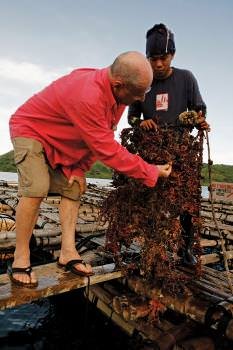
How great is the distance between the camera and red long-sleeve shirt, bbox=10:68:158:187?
3305 millimetres

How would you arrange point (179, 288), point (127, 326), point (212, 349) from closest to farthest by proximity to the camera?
point (212, 349) < point (179, 288) < point (127, 326)

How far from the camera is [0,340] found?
5.11 meters

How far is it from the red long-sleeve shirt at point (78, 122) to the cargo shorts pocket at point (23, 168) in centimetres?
21

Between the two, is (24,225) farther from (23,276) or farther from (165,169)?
(165,169)

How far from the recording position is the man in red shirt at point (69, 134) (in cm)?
330

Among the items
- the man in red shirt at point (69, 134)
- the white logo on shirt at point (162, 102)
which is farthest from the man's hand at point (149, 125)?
the white logo on shirt at point (162, 102)

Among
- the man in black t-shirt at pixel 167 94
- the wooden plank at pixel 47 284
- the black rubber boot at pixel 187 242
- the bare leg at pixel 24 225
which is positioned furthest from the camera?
the black rubber boot at pixel 187 242

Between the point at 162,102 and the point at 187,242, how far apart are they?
2113 mm

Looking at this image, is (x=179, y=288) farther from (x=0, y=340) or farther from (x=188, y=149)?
(x=0, y=340)

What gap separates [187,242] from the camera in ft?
15.9

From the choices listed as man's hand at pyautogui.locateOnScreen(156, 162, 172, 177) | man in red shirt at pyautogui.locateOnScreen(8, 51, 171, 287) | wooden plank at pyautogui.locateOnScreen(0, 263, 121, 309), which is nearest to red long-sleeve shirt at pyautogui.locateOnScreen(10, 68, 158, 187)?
man in red shirt at pyautogui.locateOnScreen(8, 51, 171, 287)

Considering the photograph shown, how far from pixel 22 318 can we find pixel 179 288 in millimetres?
3176

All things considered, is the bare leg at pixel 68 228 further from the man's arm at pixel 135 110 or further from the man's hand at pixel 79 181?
the man's arm at pixel 135 110

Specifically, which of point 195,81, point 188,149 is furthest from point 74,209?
point 195,81
